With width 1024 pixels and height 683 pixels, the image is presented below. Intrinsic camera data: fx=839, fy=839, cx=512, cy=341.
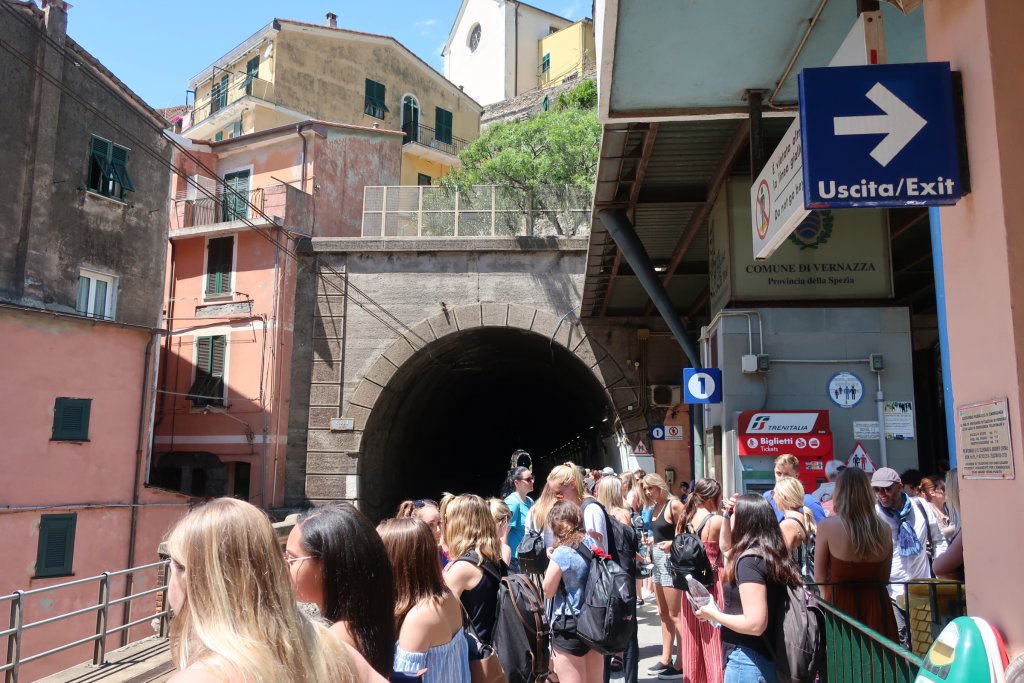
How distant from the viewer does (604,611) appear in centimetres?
516

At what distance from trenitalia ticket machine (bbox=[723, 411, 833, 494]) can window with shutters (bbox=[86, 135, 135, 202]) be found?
1633 cm

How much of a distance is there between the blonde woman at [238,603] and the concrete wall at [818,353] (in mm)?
9228

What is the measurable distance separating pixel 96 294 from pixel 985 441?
795 inches

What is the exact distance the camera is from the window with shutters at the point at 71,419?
16938 millimetres

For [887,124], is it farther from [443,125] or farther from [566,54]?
[566,54]

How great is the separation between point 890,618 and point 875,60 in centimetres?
324

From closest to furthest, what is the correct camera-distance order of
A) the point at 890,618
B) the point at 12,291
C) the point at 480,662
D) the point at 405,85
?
the point at 480,662
the point at 890,618
the point at 12,291
the point at 405,85

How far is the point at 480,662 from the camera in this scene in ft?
13.3

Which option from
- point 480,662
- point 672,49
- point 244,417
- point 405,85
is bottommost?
point 480,662

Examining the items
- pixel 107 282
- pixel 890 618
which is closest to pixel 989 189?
pixel 890 618

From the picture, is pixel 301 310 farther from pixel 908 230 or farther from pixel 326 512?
pixel 326 512

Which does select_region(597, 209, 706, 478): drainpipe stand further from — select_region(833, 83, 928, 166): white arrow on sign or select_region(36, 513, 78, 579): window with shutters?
select_region(36, 513, 78, 579): window with shutters

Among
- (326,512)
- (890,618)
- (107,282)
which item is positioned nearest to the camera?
(326,512)

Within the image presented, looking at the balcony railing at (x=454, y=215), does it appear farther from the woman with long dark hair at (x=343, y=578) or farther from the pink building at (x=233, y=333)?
the woman with long dark hair at (x=343, y=578)
